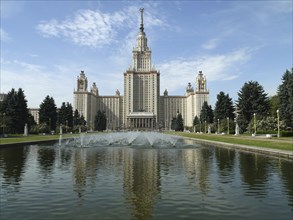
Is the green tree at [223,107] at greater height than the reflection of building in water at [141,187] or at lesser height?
greater

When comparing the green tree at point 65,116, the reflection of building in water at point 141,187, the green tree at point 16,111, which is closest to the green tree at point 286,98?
the reflection of building in water at point 141,187

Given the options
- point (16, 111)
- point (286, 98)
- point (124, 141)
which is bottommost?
point (124, 141)

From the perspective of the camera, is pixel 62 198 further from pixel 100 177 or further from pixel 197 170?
pixel 197 170

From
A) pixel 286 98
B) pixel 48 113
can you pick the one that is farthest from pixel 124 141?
pixel 48 113

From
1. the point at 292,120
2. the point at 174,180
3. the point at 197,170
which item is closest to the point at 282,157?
the point at 197,170

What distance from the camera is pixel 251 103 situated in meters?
81.5

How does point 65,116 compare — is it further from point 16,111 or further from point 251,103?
point 251,103

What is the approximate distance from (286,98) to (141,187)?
5915cm

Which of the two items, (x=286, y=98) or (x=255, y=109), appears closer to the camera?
(x=286, y=98)

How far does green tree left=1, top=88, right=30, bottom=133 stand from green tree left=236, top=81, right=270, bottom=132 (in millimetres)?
53697

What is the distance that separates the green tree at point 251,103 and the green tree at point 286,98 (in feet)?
38.1

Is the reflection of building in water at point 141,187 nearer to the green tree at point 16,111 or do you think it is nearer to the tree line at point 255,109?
the tree line at point 255,109

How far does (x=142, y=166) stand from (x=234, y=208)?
1060 centimetres

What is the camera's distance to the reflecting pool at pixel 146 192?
997cm
